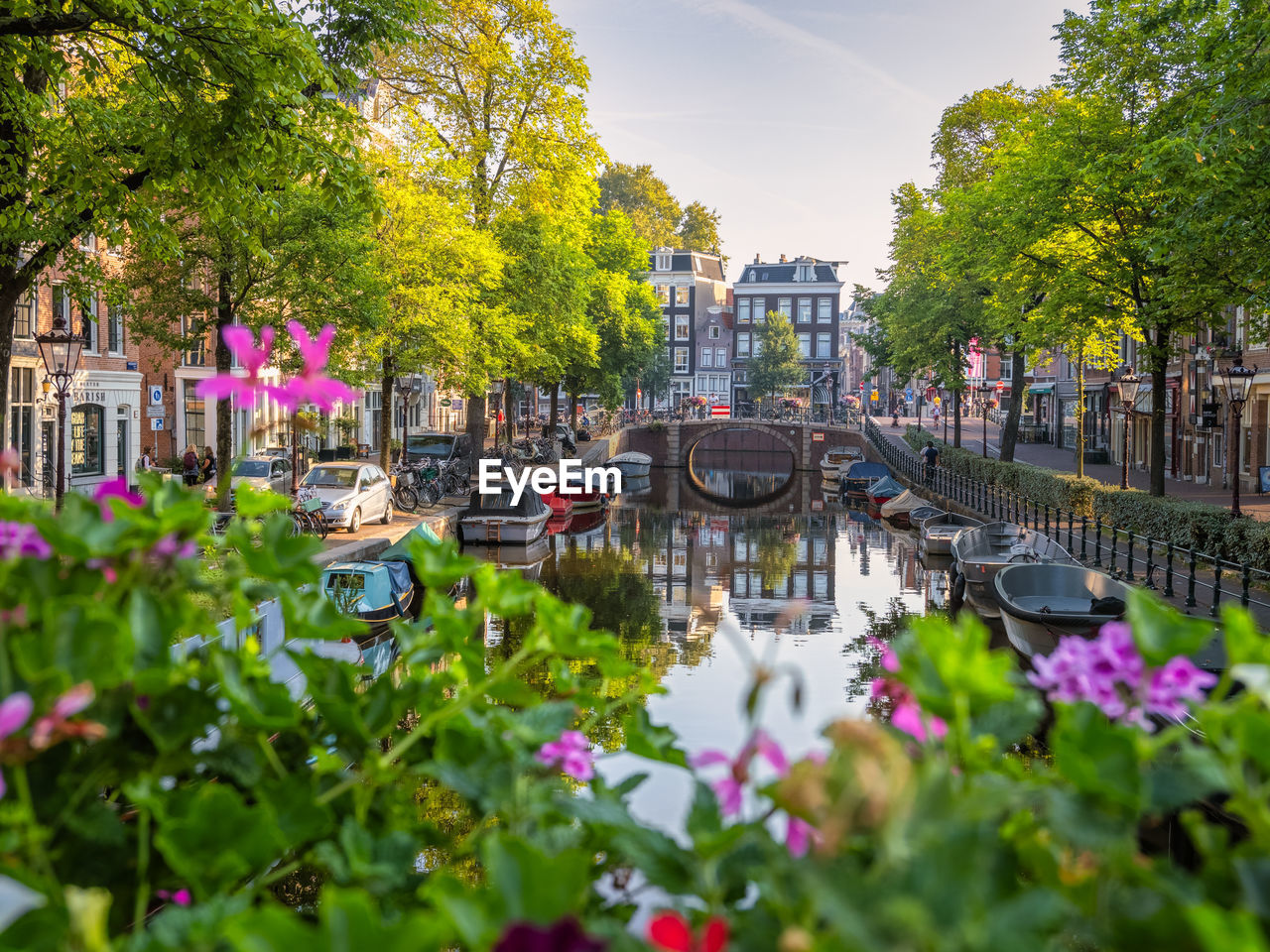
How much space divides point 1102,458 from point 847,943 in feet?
166

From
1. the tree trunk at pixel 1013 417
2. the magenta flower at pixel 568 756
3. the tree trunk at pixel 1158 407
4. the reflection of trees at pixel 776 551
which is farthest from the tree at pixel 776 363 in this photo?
the magenta flower at pixel 568 756

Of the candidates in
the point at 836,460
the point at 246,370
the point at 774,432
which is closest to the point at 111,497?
the point at 246,370

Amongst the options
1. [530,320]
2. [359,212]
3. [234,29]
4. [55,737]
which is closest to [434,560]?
[55,737]

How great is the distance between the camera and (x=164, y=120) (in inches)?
437

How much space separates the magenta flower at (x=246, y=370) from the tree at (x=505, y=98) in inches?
1171

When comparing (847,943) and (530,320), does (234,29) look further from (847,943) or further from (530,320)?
(530,320)

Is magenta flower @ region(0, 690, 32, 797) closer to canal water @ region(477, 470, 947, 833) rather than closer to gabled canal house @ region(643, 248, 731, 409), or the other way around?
canal water @ region(477, 470, 947, 833)

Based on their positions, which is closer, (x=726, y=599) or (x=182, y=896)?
(x=182, y=896)

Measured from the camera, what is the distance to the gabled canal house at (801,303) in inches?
3401

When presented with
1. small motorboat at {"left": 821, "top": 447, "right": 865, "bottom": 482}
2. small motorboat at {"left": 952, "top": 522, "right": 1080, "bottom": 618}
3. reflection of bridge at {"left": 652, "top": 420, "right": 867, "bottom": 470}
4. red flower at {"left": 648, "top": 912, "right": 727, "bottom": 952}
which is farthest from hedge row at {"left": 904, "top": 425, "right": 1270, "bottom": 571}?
reflection of bridge at {"left": 652, "top": 420, "right": 867, "bottom": 470}

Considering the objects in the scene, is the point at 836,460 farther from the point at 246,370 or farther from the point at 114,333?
the point at 246,370

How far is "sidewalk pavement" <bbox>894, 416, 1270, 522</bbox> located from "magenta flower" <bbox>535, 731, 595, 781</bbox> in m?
18.9

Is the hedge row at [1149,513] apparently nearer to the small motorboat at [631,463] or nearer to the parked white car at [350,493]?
the parked white car at [350,493]

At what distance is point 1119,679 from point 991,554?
21041 mm
